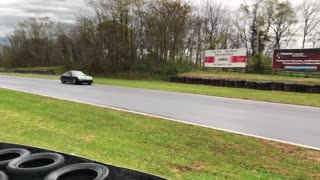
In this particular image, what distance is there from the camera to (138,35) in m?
50.9

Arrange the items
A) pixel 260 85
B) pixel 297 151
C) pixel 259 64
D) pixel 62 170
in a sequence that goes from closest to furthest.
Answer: pixel 62 170 < pixel 297 151 < pixel 260 85 < pixel 259 64

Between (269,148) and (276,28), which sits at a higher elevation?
(276,28)

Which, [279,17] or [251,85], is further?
[279,17]

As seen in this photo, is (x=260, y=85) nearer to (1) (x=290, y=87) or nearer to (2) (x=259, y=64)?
(1) (x=290, y=87)

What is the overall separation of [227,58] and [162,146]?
3303cm

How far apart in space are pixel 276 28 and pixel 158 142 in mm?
55534

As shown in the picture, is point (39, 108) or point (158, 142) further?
point (39, 108)

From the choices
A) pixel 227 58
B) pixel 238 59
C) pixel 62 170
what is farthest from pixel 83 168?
pixel 227 58

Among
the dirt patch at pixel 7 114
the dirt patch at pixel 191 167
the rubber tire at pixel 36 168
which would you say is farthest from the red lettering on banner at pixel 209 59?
the rubber tire at pixel 36 168

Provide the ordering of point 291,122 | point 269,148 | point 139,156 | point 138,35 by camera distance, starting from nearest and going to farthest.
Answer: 1. point 139,156
2. point 269,148
3. point 291,122
4. point 138,35

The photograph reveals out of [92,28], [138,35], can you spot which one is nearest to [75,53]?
[92,28]

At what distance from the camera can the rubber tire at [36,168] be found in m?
4.66

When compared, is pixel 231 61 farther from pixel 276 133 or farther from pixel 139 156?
pixel 139 156

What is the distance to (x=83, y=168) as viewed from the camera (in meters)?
4.73
